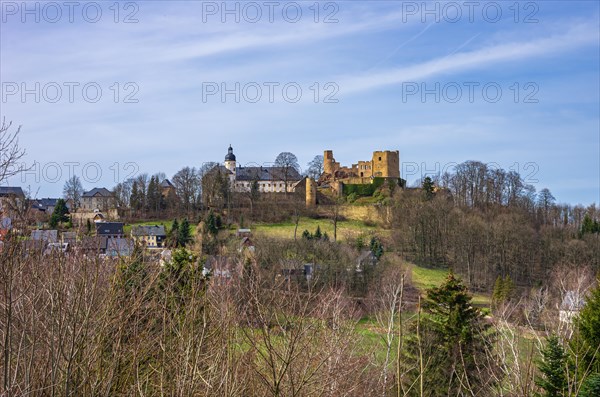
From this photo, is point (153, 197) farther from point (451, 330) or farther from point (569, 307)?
point (451, 330)

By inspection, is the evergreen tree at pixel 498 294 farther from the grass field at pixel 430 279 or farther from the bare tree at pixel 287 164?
the bare tree at pixel 287 164

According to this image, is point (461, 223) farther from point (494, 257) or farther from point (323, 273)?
point (323, 273)

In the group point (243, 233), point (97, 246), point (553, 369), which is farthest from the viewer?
point (243, 233)

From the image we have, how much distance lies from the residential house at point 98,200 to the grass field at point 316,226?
15.3 meters

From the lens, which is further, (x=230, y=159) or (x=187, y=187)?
(x=230, y=159)

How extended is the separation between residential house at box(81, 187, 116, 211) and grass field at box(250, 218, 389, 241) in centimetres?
1525

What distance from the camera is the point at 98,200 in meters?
64.5

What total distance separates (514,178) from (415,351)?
64309 mm

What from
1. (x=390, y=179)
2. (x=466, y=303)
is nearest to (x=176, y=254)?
(x=466, y=303)

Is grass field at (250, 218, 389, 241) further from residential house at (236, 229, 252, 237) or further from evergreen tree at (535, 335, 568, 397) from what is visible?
evergreen tree at (535, 335, 568, 397)

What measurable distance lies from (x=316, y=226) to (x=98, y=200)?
23.2 m

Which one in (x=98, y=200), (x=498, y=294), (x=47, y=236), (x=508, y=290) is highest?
(x=98, y=200)

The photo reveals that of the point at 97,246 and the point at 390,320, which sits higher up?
the point at 97,246

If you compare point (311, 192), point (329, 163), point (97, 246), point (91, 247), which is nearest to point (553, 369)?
point (97, 246)
